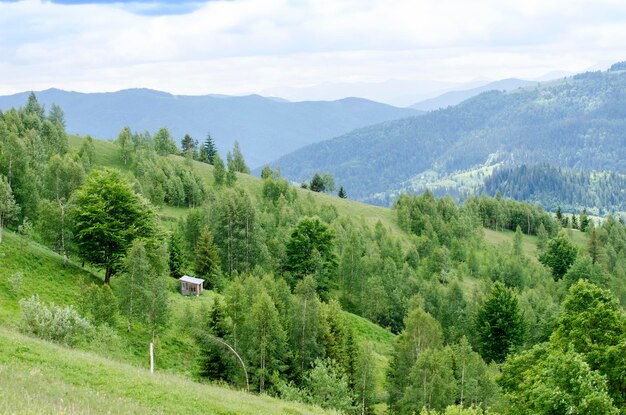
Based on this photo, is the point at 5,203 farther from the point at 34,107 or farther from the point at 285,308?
the point at 34,107

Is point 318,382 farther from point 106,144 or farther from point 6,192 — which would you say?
point 106,144

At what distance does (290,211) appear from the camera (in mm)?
111938

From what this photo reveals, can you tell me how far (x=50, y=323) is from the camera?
38.5 meters

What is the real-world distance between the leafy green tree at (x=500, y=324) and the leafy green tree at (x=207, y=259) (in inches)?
1437

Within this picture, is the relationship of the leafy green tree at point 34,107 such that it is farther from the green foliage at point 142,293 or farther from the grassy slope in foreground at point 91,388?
the grassy slope in foreground at point 91,388

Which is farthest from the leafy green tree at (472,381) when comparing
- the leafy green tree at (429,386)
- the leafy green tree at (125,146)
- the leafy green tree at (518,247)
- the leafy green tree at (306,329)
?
the leafy green tree at (125,146)

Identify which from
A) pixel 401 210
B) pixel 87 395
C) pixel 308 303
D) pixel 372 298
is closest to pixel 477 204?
pixel 401 210

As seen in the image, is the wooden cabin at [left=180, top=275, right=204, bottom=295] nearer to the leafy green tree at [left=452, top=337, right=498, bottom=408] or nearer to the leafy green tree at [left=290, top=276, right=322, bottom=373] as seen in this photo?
the leafy green tree at [left=290, top=276, right=322, bottom=373]

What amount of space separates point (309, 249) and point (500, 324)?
3066 cm

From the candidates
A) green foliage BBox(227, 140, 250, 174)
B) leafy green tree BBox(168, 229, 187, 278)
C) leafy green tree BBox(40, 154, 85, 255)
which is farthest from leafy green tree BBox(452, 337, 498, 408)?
green foliage BBox(227, 140, 250, 174)

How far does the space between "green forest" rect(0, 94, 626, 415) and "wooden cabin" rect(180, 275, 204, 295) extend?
1439 mm

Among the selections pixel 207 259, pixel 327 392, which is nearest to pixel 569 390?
pixel 327 392

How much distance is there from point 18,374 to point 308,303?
3267 cm

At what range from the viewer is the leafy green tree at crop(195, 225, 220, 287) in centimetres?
7875
